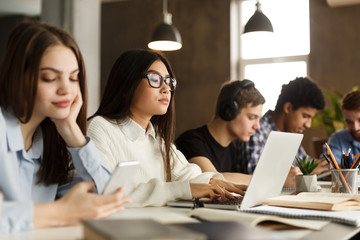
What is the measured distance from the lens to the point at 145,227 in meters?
0.84

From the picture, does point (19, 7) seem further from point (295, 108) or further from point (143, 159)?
point (143, 159)

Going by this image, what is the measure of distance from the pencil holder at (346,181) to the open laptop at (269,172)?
0.39 meters

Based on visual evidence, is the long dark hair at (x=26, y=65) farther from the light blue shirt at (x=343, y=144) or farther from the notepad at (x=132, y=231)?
A: the light blue shirt at (x=343, y=144)

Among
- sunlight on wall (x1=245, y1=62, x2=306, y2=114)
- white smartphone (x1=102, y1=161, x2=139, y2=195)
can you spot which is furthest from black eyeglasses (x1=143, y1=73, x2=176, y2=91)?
sunlight on wall (x1=245, y1=62, x2=306, y2=114)

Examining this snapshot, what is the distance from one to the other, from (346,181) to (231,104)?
1.23 metres

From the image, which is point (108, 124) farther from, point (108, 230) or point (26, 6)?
point (26, 6)

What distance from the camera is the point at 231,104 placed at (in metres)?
3.11

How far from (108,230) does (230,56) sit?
278 inches

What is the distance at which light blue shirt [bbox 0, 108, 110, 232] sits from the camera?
4.40ft

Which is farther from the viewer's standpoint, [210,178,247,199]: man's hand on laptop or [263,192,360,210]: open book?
[210,178,247,199]: man's hand on laptop

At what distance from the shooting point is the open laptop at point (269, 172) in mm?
1479

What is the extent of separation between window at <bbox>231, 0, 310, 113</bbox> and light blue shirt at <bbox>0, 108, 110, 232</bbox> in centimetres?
599

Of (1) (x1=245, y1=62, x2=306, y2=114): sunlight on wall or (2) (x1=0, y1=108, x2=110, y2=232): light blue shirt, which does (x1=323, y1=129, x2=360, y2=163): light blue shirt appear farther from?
(1) (x1=245, y1=62, x2=306, y2=114): sunlight on wall

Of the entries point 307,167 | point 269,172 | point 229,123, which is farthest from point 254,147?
point 269,172
